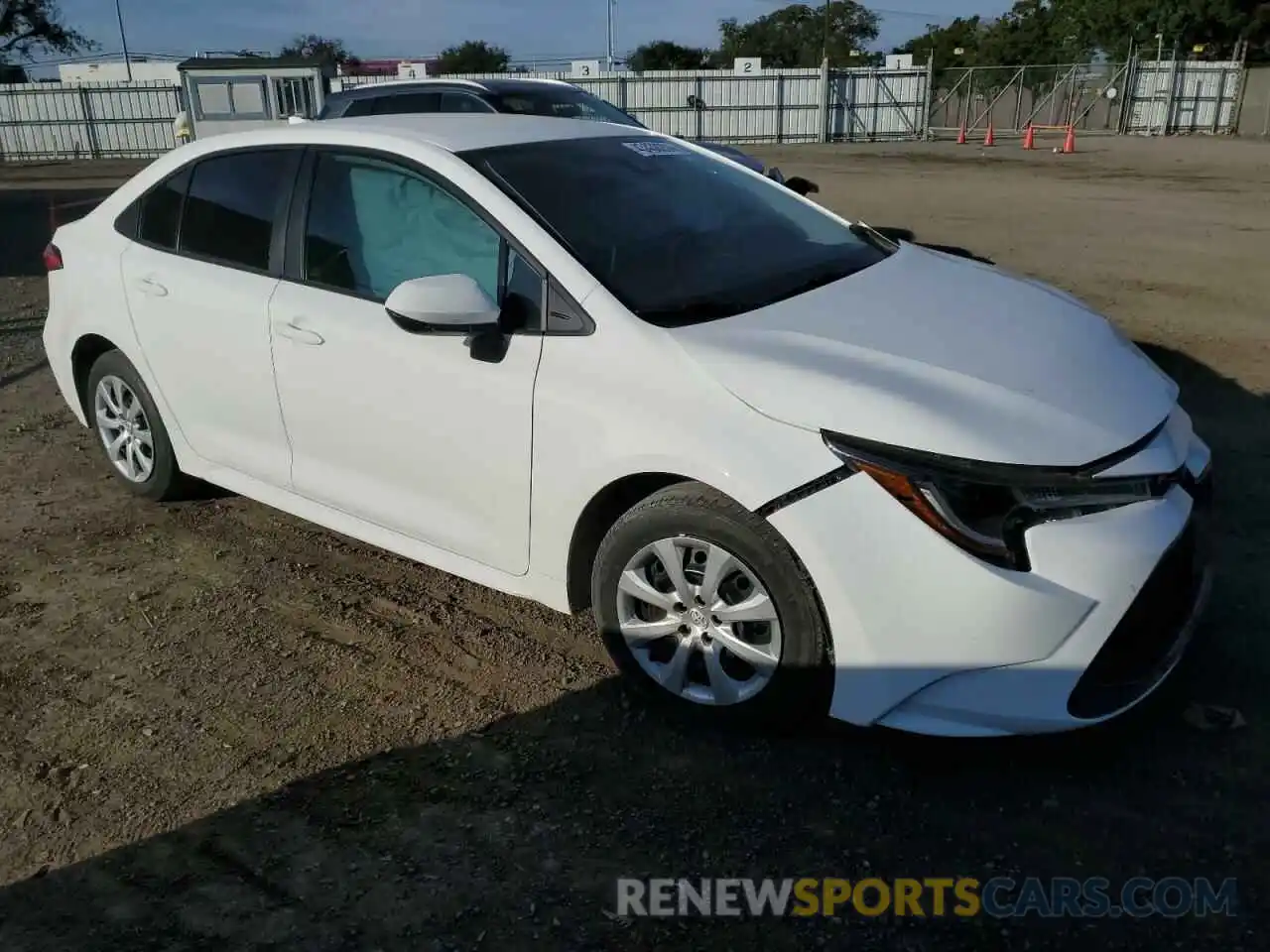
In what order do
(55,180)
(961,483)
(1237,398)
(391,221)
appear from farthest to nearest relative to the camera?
(55,180)
(1237,398)
(391,221)
(961,483)

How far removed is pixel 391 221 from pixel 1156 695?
9.45 ft

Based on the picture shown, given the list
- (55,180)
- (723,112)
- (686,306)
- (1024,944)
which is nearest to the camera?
(1024,944)

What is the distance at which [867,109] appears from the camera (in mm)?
33094

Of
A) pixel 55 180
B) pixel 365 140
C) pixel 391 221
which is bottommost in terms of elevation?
pixel 55 180

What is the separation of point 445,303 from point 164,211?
79.2 inches

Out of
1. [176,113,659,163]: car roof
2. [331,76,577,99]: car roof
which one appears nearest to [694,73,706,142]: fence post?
[331,76,577,99]: car roof

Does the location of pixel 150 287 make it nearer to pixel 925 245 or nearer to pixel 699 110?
pixel 925 245

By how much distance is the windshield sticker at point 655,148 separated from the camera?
13.0 feet

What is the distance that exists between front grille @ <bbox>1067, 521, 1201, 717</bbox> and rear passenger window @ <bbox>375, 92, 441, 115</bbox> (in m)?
9.95

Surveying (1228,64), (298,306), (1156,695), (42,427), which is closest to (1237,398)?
(1156,695)

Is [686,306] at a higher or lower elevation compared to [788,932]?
higher

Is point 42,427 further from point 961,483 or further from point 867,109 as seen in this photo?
point 867,109

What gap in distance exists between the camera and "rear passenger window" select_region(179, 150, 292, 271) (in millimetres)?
3922

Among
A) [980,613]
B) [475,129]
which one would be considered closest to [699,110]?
[475,129]
